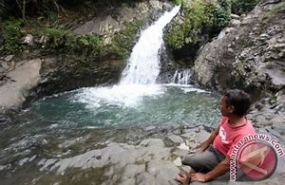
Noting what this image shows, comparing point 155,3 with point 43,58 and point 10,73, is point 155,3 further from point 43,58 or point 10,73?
point 10,73

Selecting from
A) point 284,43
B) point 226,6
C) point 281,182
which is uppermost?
point 226,6

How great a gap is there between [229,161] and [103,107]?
18.8 feet

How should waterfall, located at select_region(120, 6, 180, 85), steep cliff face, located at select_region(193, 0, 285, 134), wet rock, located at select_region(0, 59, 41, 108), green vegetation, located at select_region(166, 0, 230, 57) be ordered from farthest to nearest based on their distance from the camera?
green vegetation, located at select_region(166, 0, 230, 57)
waterfall, located at select_region(120, 6, 180, 85)
wet rock, located at select_region(0, 59, 41, 108)
steep cliff face, located at select_region(193, 0, 285, 134)

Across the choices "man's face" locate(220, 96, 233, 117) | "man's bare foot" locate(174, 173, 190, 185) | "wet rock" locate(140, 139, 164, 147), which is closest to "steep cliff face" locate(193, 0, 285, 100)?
"wet rock" locate(140, 139, 164, 147)

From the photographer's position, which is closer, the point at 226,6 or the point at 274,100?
the point at 274,100

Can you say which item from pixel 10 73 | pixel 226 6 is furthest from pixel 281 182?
pixel 226 6

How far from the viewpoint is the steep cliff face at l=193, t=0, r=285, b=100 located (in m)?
7.83

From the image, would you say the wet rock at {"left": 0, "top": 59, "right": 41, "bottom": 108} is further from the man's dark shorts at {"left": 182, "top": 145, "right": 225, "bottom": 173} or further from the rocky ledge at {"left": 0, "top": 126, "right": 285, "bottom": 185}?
the man's dark shorts at {"left": 182, "top": 145, "right": 225, "bottom": 173}

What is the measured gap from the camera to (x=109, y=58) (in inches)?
417

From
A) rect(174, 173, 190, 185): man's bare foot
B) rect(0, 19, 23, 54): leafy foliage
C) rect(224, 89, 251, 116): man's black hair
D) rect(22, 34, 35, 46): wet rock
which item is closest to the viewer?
rect(224, 89, 251, 116): man's black hair

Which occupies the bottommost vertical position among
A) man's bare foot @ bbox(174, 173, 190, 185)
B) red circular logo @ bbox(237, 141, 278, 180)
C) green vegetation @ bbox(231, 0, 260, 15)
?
man's bare foot @ bbox(174, 173, 190, 185)

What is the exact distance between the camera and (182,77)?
1095 cm

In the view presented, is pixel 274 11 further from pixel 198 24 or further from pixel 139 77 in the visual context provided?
pixel 139 77

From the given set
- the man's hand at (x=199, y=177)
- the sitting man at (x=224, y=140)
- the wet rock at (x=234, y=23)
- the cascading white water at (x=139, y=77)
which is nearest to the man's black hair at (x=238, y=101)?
the sitting man at (x=224, y=140)
